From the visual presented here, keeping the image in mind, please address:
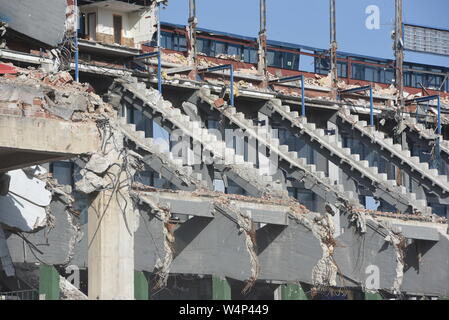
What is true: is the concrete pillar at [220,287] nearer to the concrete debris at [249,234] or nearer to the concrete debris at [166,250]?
the concrete debris at [249,234]

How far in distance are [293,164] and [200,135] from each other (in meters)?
5.84

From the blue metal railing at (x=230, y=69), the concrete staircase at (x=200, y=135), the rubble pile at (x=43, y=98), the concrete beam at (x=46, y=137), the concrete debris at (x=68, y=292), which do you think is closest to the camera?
the concrete beam at (x=46, y=137)

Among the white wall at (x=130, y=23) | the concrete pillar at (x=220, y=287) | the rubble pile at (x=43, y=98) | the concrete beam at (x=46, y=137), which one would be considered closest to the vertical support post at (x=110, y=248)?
the concrete beam at (x=46, y=137)

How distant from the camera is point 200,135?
62812 millimetres

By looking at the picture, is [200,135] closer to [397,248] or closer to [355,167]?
[355,167]

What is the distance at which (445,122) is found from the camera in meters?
82.2

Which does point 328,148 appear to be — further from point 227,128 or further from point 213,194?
point 213,194

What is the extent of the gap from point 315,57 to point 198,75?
11.1 meters

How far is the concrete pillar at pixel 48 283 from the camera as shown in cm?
4131

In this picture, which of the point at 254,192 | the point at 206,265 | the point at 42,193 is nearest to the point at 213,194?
the point at 206,265

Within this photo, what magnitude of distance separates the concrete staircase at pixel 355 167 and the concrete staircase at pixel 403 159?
205cm

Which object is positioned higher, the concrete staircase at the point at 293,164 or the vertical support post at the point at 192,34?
the vertical support post at the point at 192,34

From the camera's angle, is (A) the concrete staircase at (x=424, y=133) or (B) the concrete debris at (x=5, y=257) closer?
(B) the concrete debris at (x=5, y=257)
